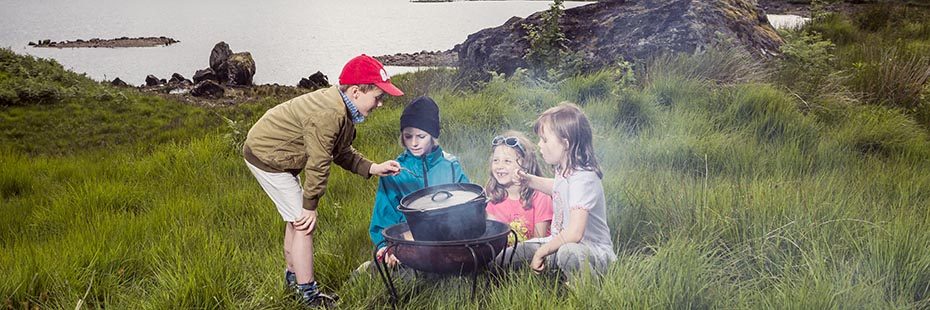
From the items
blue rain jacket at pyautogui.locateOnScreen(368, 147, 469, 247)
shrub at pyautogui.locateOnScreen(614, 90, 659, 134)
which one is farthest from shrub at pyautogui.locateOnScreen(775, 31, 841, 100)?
blue rain jacket at pyautogui.locateOnScreen(368, 147, 469, 247)

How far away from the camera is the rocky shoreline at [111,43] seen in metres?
46.2

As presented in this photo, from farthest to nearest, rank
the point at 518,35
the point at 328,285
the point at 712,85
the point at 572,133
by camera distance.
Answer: the point at 518,35
the point at 712,85
the point at 328,285
the point at 572,133

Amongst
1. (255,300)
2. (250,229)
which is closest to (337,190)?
(250,229)

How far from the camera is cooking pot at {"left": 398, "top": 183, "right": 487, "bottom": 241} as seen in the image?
2.81 meters

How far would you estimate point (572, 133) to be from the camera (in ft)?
9.91

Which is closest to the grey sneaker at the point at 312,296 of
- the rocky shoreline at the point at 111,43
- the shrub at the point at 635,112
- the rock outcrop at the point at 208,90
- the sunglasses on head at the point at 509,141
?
the sunglasses on head at the point at 509,141

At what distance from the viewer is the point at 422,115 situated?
326 centimetres

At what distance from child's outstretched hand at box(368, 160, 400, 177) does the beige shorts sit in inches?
13.7

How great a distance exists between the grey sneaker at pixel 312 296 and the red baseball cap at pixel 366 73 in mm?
1124

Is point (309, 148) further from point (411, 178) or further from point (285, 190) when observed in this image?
point (411, 178)

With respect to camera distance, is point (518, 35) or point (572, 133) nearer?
point (572, 133)

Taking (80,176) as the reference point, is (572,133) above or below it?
above

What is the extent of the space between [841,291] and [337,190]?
3.85 metres

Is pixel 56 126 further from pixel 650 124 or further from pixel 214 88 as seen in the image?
pixel 650 124
